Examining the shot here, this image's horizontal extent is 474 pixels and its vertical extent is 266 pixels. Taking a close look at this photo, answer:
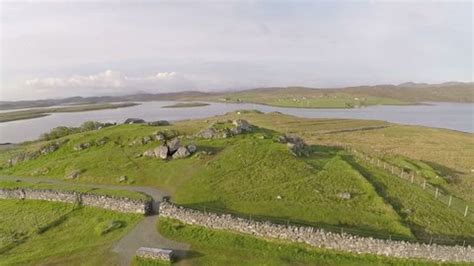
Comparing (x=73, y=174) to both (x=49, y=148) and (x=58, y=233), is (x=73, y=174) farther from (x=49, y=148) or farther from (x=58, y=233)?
(x=49, y=148)

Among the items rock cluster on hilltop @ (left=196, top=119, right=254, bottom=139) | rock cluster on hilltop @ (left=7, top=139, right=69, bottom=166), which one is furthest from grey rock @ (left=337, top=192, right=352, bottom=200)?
rock cluster on hilltop @ (left=7, top=139, right=69, bottom=166)

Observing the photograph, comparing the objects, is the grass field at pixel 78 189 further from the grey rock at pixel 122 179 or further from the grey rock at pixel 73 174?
the grey rock at pixel 73 174

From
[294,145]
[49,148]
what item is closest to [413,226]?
[294,145]

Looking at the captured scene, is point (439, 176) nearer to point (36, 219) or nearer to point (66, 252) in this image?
point (66, 252)

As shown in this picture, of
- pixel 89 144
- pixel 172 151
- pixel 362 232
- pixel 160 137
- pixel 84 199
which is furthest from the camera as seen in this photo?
pixel 89 144

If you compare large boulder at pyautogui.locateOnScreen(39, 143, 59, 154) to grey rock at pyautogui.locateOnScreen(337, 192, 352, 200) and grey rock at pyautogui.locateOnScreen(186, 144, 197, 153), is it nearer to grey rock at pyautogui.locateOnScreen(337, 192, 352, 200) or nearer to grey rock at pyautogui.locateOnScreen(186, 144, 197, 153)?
grey rock at pyautogui.locateOnScreen(186, 144, 197, 153)

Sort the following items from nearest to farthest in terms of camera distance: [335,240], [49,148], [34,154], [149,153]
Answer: [335,240] → [149,153] → [34,154] → [49,148]
